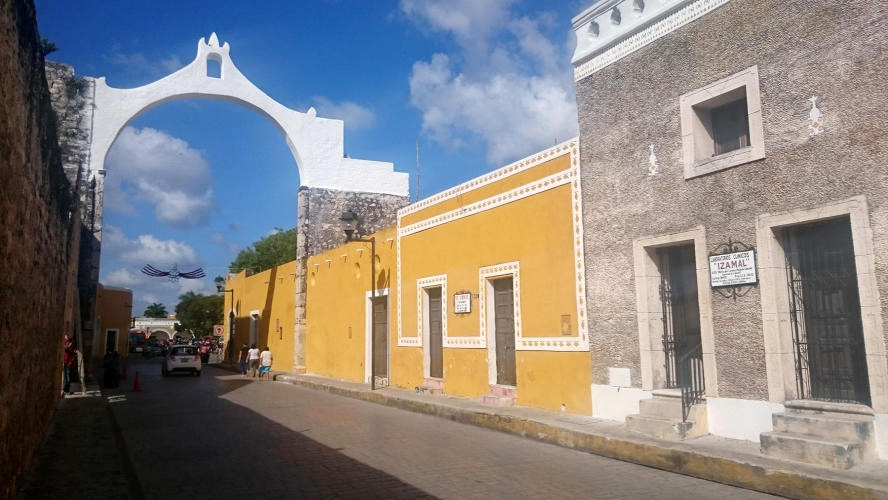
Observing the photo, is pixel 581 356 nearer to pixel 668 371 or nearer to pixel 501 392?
pixel 668 371

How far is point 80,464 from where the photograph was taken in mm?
7129

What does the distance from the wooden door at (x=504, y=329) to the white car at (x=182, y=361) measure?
1705cm

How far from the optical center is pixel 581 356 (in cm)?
1009

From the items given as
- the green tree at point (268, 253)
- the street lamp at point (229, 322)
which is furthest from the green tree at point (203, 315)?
the street lamp at point (229, 322)

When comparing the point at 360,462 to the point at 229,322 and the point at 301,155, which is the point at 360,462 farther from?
the point at 229,322

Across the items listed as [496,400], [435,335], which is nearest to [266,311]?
[435,335]

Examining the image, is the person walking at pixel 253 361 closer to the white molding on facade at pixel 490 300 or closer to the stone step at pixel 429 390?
the stone step at pixel 429 390

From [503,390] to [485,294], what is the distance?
191 cm

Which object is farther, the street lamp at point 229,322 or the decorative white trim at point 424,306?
the street lamp at point 229,322

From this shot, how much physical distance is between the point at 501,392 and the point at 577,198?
4034 millimetres

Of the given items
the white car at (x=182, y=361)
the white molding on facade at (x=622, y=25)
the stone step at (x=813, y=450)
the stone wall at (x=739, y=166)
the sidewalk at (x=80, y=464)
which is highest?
the white molding on facade at (x=622, y=25)

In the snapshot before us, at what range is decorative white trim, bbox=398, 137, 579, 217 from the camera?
10.6m

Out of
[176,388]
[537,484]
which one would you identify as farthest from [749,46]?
[176,388]

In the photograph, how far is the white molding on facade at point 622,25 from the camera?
867cm
